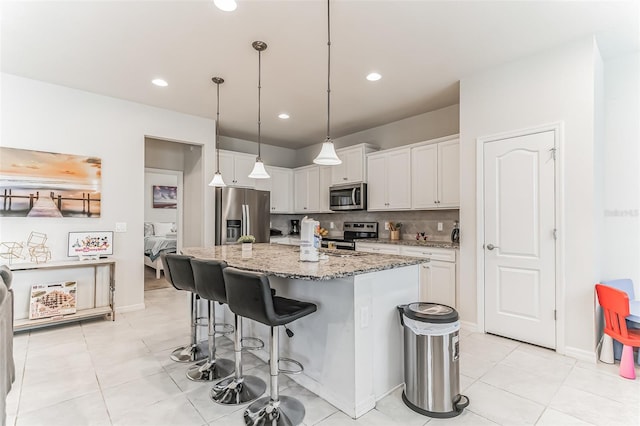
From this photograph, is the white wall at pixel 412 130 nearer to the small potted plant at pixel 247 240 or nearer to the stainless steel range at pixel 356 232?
the stainless steel range at pixel 356 232

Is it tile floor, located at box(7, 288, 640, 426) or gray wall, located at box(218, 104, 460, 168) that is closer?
tile floor, located at box(7, 288, 640, 426)

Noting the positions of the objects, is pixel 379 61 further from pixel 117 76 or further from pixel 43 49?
pixel 43 49

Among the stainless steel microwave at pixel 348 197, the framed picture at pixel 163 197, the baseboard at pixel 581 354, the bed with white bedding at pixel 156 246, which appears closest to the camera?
the baseboard at pixel 581 354

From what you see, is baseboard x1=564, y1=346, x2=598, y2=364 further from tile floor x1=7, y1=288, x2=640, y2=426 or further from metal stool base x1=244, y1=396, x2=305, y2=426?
metal stool base x1=244, y1=396, x2=305, y2=426

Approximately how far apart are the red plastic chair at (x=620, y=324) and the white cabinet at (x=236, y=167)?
495cm

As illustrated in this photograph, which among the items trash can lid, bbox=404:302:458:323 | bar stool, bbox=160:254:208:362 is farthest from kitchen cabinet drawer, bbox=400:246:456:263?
bar stool, bbox=160:254:208:362

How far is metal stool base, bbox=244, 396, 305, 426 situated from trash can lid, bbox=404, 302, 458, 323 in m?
0.95

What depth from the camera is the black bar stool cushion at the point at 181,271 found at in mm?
2480

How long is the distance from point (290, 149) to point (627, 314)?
609cm

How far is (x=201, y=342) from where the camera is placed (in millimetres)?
3145

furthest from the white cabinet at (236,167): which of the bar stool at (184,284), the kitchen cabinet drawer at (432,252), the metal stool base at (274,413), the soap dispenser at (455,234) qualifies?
the metal stool base at (274,413)

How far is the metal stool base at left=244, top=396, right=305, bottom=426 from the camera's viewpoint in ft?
6.15

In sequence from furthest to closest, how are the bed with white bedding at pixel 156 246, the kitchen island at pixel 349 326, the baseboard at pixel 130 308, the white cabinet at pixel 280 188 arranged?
the bed with white bedding at pixel 156 246
the white cabinet at pixel 280 188
the baseboard at pixel 130 308
the kitchen island at pixel 349 326

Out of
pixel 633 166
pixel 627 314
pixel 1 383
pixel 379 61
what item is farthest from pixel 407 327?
pixel 633 166
